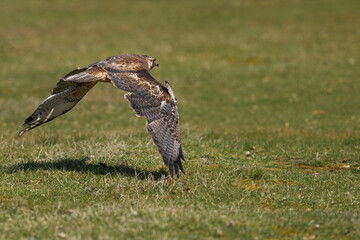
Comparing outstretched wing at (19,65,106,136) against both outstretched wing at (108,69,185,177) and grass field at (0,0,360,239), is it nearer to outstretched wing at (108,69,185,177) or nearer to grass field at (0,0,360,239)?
grass field at (0,0,360,239)

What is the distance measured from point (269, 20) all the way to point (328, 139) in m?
16.4

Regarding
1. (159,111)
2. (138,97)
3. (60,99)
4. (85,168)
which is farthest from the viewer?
(60,99)

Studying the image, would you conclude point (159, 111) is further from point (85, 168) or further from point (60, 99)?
point (60, 99)

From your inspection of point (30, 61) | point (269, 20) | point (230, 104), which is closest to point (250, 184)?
point (230, 104)

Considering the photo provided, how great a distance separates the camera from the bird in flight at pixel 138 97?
271 inches

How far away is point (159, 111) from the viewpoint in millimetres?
7070

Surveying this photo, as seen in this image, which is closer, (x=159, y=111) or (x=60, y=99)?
(x=159, y=111)

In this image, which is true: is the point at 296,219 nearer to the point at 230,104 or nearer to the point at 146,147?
the point at 146,147

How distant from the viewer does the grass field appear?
5.87 metres

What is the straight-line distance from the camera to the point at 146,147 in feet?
30.6

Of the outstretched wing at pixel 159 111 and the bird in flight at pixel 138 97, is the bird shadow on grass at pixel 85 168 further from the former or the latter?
the outstretched wing at pixel 159 111

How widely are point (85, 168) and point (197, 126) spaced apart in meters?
5.34

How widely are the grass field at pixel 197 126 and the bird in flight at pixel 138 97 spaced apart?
2.07 ft

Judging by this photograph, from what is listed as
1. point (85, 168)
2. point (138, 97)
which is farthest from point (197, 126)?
point (138, 97)
